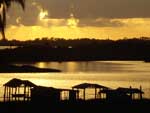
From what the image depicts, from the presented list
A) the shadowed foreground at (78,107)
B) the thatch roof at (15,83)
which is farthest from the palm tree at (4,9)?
the thatch roof at (15,83)

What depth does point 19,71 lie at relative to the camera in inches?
6486

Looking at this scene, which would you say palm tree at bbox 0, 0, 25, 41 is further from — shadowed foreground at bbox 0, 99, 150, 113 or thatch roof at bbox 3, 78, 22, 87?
thatch roof at bbox 3, 78, 22, 87

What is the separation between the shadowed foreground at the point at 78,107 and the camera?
161 feet

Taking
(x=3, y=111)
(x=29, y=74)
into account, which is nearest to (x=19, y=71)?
(x=29, y=74)

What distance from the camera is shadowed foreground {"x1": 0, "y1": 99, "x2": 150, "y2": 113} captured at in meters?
49.1

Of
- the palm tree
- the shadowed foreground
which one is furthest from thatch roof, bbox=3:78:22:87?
the palm tree

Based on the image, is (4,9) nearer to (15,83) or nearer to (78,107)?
(78,107)

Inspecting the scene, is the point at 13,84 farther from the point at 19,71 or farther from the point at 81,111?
the point at 19,71

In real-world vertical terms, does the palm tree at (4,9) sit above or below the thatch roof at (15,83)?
above

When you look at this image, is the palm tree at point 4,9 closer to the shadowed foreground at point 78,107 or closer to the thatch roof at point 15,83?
the shadowed foreground at point 78,107

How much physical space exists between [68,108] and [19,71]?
114 metres

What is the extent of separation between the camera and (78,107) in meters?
52.8

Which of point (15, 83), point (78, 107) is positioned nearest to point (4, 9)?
point (78, 107)

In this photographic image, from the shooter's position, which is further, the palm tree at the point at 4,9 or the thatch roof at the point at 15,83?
the thatch roof at the point at 15,83
